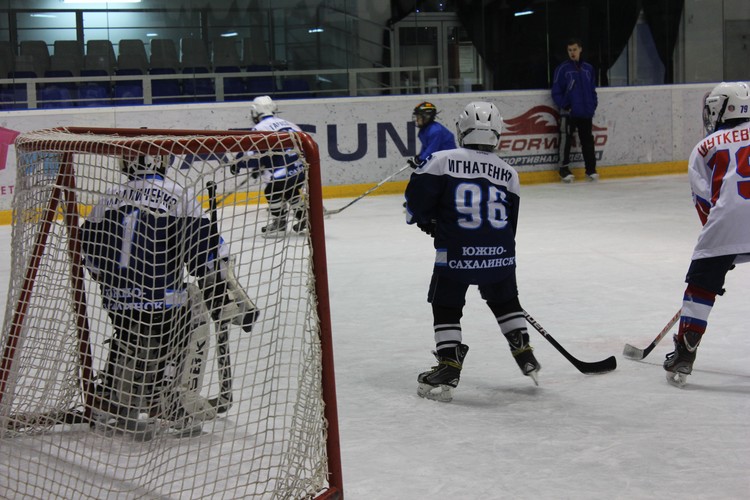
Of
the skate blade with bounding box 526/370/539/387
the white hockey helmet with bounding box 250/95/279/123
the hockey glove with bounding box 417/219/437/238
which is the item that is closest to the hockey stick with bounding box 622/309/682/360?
the skate blade with bounding box 526/370/539/387

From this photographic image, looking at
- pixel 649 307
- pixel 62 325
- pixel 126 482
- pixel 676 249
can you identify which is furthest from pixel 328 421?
pixel 676 249

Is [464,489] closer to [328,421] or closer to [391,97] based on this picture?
[328,421]

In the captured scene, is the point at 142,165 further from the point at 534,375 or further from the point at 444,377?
the point at 534,375

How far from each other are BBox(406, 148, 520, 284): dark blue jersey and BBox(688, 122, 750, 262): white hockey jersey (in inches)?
26.6

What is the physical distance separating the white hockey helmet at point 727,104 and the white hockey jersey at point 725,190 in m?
0.05

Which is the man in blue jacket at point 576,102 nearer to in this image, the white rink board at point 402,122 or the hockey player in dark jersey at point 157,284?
the white rink board at point 402,122

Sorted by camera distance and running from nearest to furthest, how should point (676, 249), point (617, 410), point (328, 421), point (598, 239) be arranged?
point (328, 421) → point (617, 410) → point (676, 249) → point (598, 239)

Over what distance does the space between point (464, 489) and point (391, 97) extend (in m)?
→ 7.56

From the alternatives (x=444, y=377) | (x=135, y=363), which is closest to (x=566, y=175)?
(x=444, y=377)

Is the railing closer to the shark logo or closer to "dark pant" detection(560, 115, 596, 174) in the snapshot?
the shark logo

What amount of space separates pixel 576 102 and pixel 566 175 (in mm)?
766

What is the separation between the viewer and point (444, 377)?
329cm

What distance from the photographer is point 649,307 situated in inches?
181

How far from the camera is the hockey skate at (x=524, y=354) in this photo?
11.1 ft
